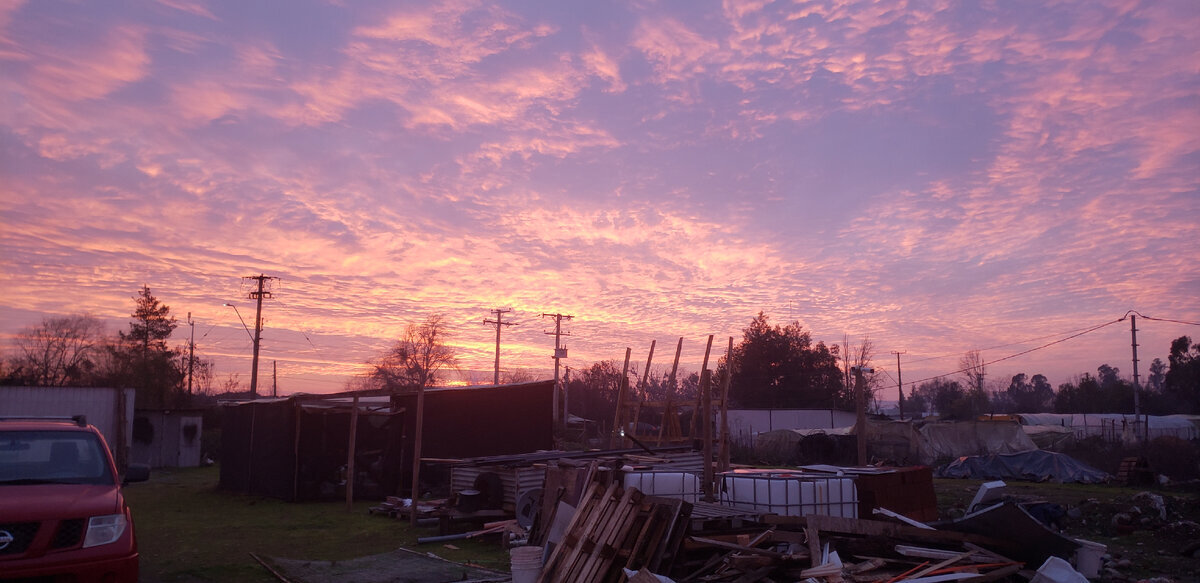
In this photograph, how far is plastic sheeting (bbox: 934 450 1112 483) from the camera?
2805 centimetres

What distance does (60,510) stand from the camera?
21.0ft

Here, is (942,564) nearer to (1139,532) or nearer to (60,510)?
(60,510)

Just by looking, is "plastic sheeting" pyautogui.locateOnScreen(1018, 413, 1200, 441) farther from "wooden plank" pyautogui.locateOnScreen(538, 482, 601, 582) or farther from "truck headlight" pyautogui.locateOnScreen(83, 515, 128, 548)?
"truck headlight" pyautogui.locateOnScreen(83, 515, 128, 548)

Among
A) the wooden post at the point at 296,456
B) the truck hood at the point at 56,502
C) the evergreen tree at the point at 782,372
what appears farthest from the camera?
the evergreen tree at the point at 782,372

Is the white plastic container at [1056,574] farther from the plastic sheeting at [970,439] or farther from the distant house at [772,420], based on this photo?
the distant house at [772,420]

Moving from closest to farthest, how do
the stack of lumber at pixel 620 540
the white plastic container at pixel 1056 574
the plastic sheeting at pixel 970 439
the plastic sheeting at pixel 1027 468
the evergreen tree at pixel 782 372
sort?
the white plastic container at pixel 1056 574
the stack of lumber at pixel 620 540
the plastic sheeting at pixel 1027 468
the plastic sheeting at pixel 970 439
the evergreen tree at pixel 782 372

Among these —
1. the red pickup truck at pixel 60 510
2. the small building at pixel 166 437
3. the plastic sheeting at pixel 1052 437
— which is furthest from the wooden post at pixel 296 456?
the plastic sheeting at pixel 1052 437

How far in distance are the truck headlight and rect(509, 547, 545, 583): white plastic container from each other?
3714mm

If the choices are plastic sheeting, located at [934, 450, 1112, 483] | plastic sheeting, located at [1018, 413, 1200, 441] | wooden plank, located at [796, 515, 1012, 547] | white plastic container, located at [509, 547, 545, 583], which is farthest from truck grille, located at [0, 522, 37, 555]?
plastic sheeting, located at [1018, 413, 1200, 441]

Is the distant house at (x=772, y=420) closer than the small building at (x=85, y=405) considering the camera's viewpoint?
No

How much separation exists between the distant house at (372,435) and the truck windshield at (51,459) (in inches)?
445

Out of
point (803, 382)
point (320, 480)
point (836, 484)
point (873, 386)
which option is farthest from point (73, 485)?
point (873, 386)

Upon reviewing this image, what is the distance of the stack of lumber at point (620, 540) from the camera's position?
8188 millimetres

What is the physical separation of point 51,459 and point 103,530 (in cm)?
134
